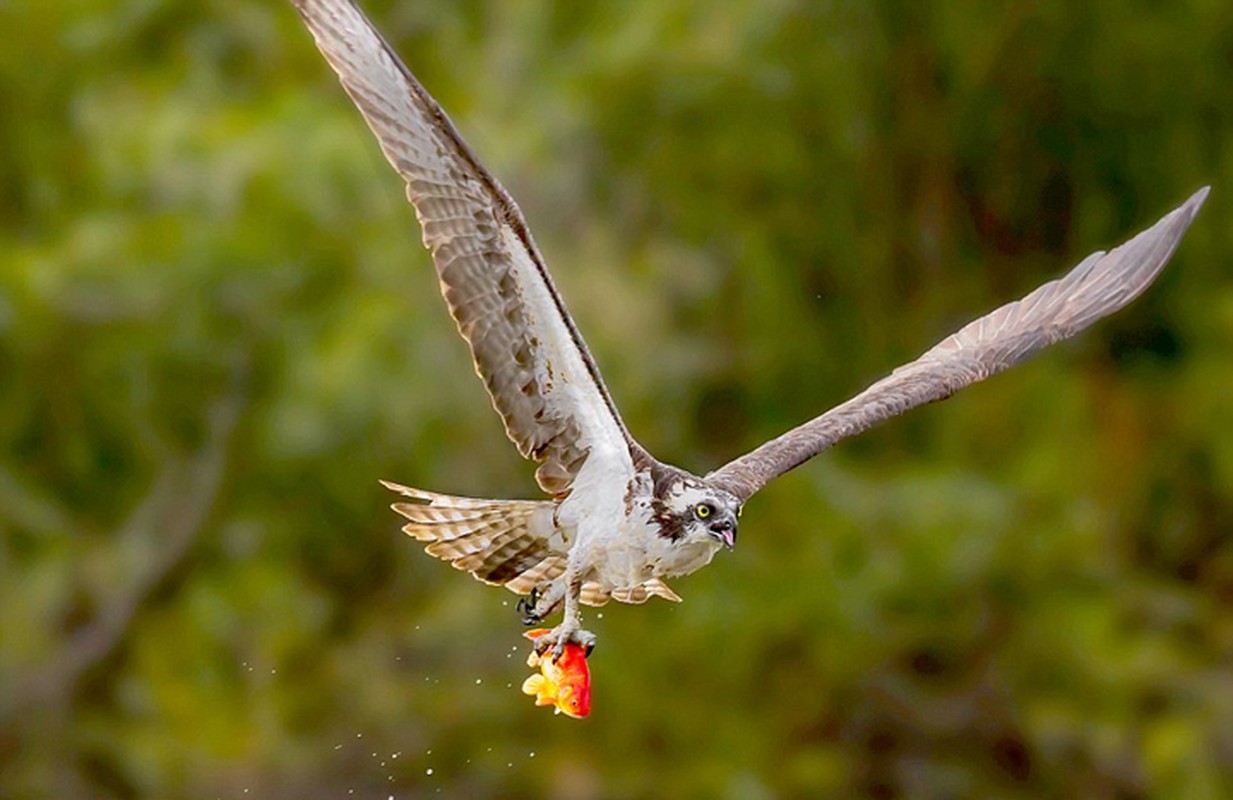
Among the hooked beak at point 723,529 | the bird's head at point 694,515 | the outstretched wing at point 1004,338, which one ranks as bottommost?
the hooked beak at point 723,529

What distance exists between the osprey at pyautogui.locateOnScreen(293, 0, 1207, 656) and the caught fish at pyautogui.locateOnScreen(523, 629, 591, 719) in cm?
4

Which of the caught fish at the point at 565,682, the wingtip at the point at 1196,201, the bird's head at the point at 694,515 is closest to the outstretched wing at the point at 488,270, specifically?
the bird's head at the point at 694,515

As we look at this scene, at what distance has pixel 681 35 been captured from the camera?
51.0 ft

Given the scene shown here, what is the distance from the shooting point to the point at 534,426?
6.74 m

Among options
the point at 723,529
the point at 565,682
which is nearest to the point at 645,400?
the point at 723,529

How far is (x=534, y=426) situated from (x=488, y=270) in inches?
23.7

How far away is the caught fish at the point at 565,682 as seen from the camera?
6.44 m

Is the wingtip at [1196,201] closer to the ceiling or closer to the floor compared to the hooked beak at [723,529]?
closer to the ceiling

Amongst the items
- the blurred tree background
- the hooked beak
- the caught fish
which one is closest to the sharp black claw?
the caught fish

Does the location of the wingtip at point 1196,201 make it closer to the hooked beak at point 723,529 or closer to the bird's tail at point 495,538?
the hooked beak at point 723,529

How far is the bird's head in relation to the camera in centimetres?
652

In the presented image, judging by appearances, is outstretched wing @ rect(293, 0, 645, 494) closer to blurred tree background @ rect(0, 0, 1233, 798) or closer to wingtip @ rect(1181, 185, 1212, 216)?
wingtip @ rect(1181, 185, 1212, 216)

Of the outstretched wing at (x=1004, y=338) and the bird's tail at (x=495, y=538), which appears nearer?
the bird's tail at (x=495, y=538)

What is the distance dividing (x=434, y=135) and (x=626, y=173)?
9674 mm
